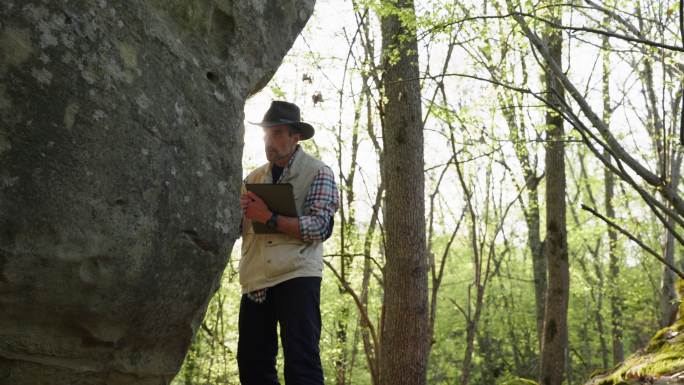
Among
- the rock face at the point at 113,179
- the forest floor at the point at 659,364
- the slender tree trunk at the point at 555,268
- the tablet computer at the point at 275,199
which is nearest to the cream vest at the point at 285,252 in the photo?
the tablet computer at the point at 275,199

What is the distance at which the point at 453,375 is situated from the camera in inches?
854

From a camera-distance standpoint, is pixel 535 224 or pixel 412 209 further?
pixel 535 224

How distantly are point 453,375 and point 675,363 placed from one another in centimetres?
1822

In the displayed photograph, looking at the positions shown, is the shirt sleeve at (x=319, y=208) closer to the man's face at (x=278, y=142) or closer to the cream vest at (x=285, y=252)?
the cream vest at (x=285, y=252)

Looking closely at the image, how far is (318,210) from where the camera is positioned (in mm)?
3680

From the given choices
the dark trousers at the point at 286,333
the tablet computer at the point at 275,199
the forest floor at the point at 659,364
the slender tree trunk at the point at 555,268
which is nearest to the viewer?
the dark trousers at the point at 286,333

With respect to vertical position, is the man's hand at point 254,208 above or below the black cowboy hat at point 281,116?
below

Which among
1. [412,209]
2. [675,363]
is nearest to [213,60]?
[412,209]

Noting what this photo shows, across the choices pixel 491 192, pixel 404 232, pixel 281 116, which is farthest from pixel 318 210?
pixel 491 192

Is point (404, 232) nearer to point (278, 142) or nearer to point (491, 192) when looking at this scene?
point (278, 142)

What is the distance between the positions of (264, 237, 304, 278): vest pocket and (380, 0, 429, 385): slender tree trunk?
8.77ft

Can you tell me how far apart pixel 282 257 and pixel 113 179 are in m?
1.28

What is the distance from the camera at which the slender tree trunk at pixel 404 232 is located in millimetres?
6004

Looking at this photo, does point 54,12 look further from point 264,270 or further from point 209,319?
point 209,319
